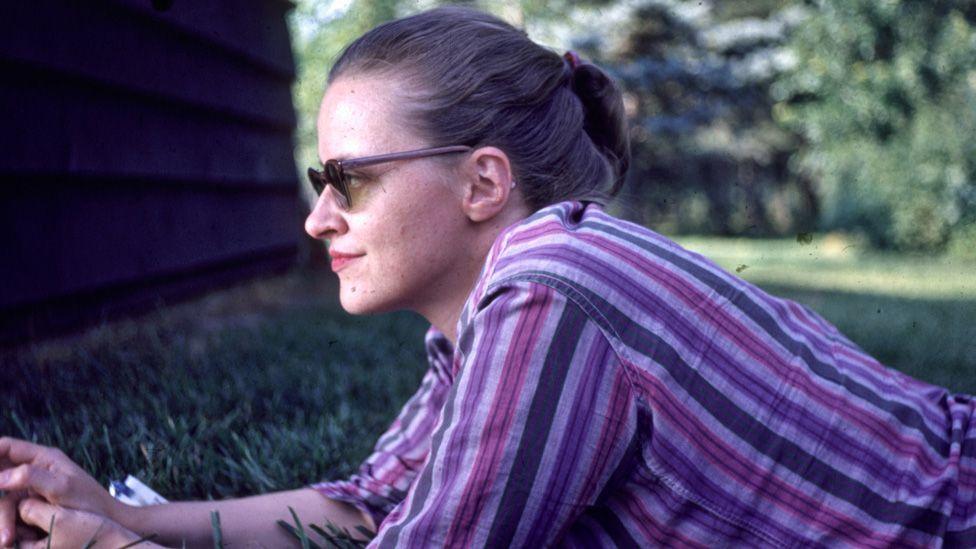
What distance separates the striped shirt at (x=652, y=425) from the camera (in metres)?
1.03

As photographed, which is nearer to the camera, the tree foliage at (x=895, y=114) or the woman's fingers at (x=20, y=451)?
the woman's fingers at (x=20, y=451)

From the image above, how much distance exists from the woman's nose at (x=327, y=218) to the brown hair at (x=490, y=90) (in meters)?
0.19

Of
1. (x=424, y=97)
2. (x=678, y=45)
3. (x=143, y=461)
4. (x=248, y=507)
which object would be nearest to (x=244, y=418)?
(x=143, y=461)

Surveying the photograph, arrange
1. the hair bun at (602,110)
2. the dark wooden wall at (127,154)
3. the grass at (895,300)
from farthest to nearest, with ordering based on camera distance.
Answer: the grass at (895,300), the dark wooden wall at (127,154), the hair bun at (602,110)

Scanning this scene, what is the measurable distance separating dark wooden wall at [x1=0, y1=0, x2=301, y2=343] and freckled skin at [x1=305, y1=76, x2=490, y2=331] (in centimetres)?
141

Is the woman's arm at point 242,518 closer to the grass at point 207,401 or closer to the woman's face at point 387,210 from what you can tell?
the grass at point 207,401

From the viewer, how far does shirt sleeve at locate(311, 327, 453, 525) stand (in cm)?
175

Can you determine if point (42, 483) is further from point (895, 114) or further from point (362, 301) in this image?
point (895, 114)

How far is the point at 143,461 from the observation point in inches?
77.9

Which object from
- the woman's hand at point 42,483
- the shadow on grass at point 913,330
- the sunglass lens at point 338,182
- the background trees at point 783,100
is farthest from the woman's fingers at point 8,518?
the background trees at point 783,100

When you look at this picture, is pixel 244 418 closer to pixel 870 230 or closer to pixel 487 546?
pixel 487 546

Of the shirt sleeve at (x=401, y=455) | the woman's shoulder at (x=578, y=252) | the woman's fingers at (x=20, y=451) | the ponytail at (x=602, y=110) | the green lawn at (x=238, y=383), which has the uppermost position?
the ponytail at (x=602, y=110)

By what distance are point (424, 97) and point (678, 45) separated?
1739 centimetres

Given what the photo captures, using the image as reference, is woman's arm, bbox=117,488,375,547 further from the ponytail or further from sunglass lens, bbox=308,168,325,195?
the ponytail
